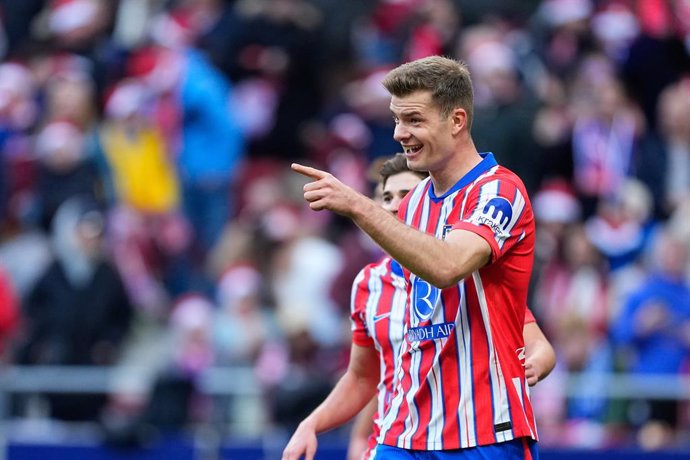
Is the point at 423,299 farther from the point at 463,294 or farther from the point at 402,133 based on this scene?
the point at 402,133

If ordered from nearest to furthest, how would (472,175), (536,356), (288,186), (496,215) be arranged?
(496,215) → (472,175) → (536,356) → (288,186)

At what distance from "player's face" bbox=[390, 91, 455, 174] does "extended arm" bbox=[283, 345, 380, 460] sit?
134 centimetres

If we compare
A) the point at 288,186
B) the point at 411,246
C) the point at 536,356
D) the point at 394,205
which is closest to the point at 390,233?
the point at 411,246

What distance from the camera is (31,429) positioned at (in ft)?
39.4

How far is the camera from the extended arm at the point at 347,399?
19.8ft

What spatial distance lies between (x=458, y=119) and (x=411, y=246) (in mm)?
658

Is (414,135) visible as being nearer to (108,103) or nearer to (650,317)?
(650,317)

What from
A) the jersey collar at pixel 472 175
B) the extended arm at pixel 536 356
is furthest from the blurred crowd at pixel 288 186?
the jersey collar at pixel 472 175

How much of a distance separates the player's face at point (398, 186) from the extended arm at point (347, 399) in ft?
2.17

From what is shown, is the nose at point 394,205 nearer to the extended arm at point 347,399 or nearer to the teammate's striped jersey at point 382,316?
the teammate's striped jersey at point 382,316

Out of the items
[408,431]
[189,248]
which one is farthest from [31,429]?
[408,431]

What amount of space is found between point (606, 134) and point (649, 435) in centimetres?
291

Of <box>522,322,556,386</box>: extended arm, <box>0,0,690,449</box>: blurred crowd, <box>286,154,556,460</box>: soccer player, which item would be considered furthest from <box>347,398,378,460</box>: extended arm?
<box>0,0,690,449</box>: blurred crowd

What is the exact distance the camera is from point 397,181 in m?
6.32
